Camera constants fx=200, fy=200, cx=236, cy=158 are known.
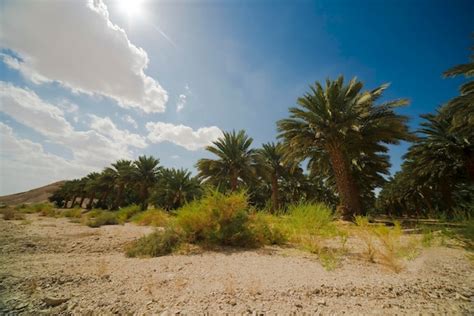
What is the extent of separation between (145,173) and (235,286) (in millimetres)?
23048

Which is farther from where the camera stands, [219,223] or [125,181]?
[125,181]

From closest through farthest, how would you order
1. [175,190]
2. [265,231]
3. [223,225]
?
[223,225], [265,231], [175,190]

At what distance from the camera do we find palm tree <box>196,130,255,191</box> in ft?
53.5

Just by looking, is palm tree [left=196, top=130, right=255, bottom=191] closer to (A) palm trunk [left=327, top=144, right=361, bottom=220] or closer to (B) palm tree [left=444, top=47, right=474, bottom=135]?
(A) palm trunk [left=327, top=144, right=361, bottom=220]

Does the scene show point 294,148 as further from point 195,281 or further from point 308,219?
point 195,281

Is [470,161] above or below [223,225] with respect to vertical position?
above

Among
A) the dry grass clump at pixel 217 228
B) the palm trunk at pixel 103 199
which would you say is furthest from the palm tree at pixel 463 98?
the palm trunk at pixel 103 199

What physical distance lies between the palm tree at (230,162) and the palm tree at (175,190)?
343cm

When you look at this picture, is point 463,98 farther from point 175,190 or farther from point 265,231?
point 175,190

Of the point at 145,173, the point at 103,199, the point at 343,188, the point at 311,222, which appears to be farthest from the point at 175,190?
the point at 103,199

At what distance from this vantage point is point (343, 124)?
9.62 metres

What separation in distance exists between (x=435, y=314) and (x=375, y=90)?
1173cm

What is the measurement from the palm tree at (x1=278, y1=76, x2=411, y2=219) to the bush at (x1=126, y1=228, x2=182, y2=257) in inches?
324

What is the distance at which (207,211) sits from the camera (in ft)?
15.2
